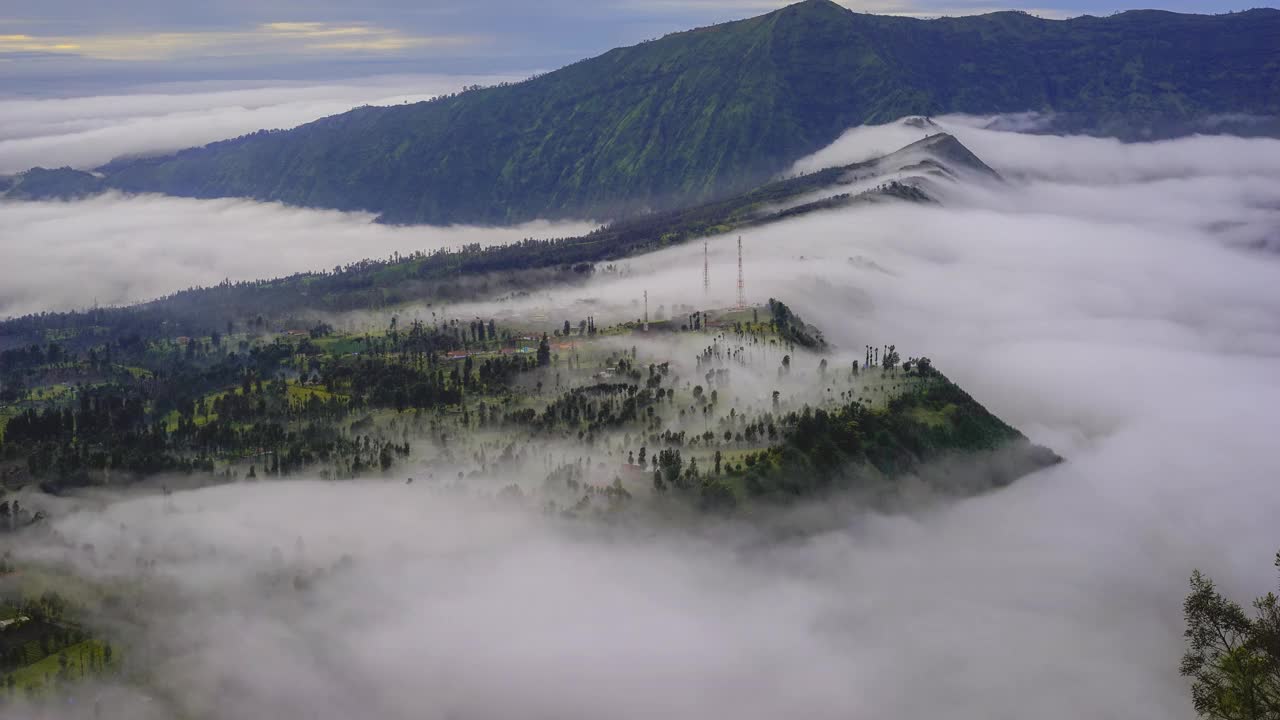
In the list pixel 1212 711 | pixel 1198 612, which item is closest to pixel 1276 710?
pixel 1212 711

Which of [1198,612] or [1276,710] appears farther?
[1198,612]

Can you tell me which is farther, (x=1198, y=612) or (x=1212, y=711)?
(x=1198, y=612)

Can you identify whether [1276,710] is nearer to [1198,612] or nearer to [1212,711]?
[1212,711]
